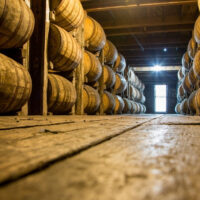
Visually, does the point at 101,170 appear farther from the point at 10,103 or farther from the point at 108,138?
the point at 10,103

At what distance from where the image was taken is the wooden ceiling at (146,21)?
→ 23.3 feet

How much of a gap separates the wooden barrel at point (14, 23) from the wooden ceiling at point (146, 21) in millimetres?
3779

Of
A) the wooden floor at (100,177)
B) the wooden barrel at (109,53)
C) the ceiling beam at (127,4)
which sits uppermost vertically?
the ceiling beam at (127,4)

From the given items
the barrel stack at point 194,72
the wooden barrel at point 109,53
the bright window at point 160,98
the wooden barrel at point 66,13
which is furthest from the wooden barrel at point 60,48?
the bright window at point 160,98

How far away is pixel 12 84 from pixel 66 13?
2408 mm

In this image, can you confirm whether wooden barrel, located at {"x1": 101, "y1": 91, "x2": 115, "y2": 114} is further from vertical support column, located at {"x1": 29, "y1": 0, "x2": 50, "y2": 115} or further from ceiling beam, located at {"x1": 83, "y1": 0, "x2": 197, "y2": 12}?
vertical support column, located at {"x1": 29, "y1": 0, "x2": 50, "y2": 115}

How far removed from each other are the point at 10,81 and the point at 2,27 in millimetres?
722

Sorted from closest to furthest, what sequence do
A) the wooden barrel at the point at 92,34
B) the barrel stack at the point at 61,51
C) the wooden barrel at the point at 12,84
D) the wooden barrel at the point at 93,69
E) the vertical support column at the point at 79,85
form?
the wooden barrel at the point at 12,84
the barrel stack at the point at 61,51
the vertical support column at the point at 79,85
the wooden barrel at the point at 93,69
the wooden barrel at the point at 92,34

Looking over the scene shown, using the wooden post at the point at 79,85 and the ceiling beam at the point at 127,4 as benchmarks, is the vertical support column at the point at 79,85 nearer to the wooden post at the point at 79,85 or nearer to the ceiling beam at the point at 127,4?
the wooden post at the point at 79,85

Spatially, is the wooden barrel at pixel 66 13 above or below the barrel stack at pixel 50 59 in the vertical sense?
above

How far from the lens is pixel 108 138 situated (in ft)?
3.99

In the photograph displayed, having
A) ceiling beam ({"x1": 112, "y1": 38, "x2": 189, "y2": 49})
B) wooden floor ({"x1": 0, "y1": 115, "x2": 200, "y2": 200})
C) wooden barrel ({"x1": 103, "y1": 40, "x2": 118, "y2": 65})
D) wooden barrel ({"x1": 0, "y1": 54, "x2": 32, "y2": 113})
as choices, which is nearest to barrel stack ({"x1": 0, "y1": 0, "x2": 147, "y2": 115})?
wooden barrel ({"x1": 0, "y1": 54, "x2": 32, "y2": 113})

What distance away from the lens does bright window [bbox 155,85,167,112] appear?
24.5 meters

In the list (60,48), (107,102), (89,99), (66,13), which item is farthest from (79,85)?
(107,102)
